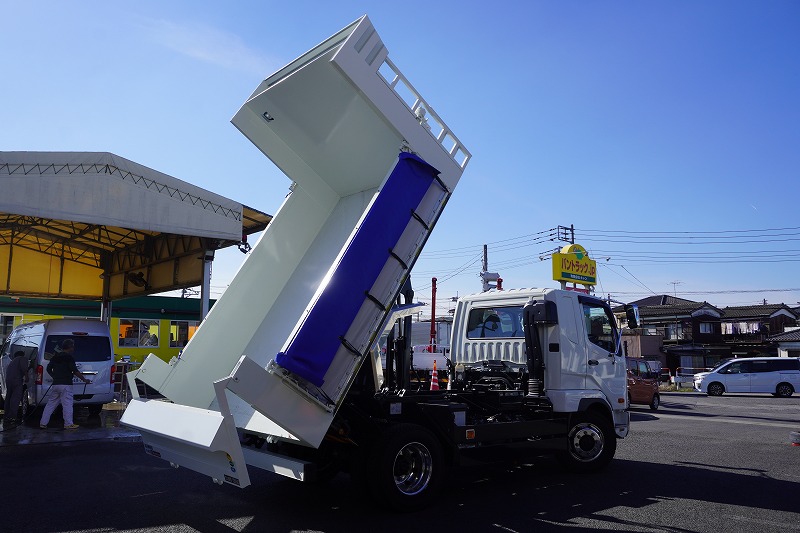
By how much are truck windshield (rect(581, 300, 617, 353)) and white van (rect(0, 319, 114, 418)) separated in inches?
422

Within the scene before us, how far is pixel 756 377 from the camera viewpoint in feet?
91.9

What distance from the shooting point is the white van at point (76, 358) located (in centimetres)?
1300

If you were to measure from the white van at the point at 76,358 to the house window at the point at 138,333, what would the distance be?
997cm

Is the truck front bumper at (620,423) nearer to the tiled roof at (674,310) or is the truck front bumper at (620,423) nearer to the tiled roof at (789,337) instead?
the tiled roof at (789,337)

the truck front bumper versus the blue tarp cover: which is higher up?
the blue tarp cover

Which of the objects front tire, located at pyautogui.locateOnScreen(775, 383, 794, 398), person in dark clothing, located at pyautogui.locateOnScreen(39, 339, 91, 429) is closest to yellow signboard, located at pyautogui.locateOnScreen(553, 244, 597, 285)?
front tire, located at pyautogui.locateOnScreen(775, 383, 794, 398)

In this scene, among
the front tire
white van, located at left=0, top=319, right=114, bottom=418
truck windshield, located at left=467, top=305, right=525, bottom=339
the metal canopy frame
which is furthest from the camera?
the front tire

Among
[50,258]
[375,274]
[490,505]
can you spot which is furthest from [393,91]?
[50,258]

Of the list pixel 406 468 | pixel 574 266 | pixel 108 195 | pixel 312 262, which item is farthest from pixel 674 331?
pixel 406 468

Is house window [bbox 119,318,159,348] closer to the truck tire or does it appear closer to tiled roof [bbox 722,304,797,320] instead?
the truck tire

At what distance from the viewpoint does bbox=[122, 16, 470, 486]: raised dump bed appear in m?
5.05

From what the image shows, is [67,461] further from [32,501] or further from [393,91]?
[393,91]

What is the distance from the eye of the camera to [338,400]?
531 cm

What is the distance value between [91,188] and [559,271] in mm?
19849
